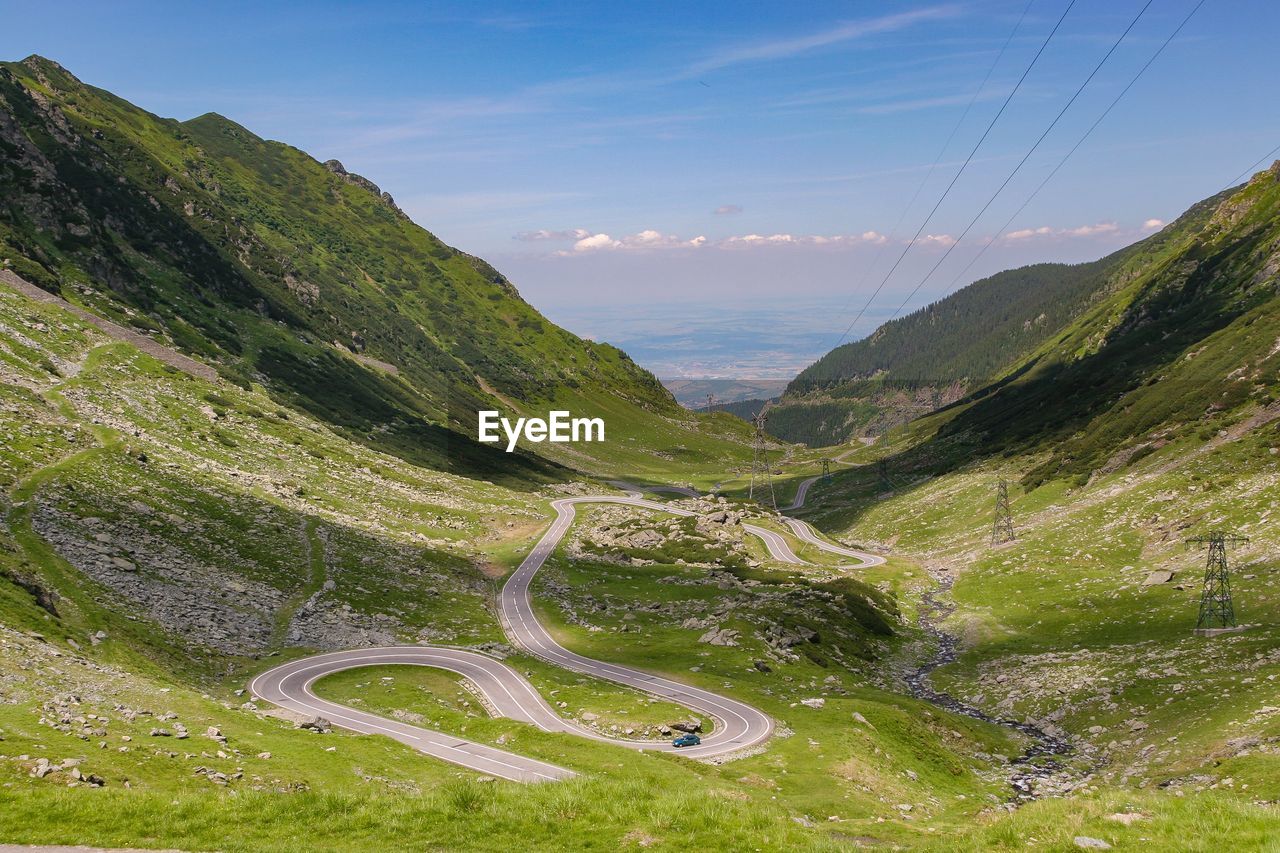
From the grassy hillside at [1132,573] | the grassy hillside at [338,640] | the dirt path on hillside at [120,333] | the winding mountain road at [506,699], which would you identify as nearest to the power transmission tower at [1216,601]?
the grassy hillside at [1132,573]

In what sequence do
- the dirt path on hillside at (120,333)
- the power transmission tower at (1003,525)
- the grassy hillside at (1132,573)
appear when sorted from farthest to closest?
the dirt path on hillside at (120,333), the power transmission tower at (1003,525), the grassy hillside at (1132,573)

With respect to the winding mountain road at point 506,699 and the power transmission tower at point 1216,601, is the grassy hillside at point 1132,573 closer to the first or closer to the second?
the power transmission tower at point 1216,601

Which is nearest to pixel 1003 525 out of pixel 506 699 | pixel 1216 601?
pixel 1216 601

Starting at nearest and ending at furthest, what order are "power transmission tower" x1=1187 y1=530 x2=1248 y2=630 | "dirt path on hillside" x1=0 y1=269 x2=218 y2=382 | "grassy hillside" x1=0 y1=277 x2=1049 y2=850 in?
"grassy hillside" x1=0 y1=277 x2=1049 y2=850, "power transmission tower" x1=1187 y1=530 x2=1248 y2=630, "dirt path on hillside" x1=0 y1=269 x2=218 y2=382

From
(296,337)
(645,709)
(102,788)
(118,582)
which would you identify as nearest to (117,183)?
(296,337)

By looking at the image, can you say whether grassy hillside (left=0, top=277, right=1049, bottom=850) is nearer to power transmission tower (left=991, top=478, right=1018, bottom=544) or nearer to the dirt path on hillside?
the dirt path on hillside

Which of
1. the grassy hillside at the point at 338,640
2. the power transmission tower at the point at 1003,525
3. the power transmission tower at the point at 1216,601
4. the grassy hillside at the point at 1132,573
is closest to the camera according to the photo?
the grassy hillside at the point at 338,640

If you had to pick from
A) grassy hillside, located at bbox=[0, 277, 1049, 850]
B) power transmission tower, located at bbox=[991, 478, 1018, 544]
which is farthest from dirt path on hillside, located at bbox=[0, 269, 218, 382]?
power transmission tower, located at bbox=[991, 478, 1018, 544]

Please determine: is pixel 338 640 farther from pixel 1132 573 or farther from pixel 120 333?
pixel 1132 573

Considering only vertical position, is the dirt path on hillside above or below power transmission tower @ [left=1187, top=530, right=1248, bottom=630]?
above

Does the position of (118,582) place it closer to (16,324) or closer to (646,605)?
(646,605)
